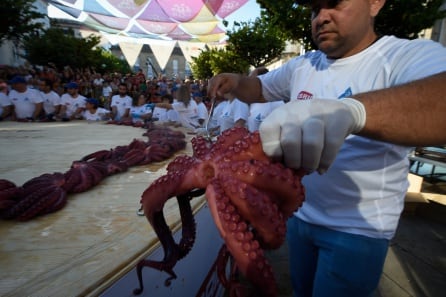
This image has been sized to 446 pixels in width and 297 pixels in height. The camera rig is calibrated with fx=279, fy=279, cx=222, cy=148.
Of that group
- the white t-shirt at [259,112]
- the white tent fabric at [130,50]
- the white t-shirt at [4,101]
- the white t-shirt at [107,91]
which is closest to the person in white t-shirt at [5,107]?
the white t-shirt at [4,101]

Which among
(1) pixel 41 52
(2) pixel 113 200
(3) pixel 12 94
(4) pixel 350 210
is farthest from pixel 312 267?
(1) pixel 41 52

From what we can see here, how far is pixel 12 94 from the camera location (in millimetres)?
6719

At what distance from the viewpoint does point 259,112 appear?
4.15 meters

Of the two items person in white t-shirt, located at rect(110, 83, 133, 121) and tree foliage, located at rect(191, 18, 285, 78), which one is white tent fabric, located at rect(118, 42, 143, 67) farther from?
person in white t-shirt, located at rect(110, 83, 133, 121)

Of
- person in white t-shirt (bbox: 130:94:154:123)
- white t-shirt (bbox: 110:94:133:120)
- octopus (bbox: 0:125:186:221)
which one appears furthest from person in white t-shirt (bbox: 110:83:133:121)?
octopus (bbox: 0:125:186:221)

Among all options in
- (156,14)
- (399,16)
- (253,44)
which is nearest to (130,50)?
(156,14)

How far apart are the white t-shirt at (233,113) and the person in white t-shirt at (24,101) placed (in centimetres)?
488

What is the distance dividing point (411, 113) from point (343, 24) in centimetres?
66

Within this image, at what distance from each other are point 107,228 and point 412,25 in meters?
7.65

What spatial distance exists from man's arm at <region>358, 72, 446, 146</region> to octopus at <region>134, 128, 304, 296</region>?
0.30m

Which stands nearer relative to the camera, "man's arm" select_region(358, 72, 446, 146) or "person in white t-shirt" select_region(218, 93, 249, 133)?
"man's arm" select_region(358, 72, 446, 146)

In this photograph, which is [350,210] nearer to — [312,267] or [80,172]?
[312,267]

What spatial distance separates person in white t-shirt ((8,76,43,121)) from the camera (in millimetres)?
6680

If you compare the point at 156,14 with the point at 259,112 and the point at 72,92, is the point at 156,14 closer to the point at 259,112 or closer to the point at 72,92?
the point at 72,92
